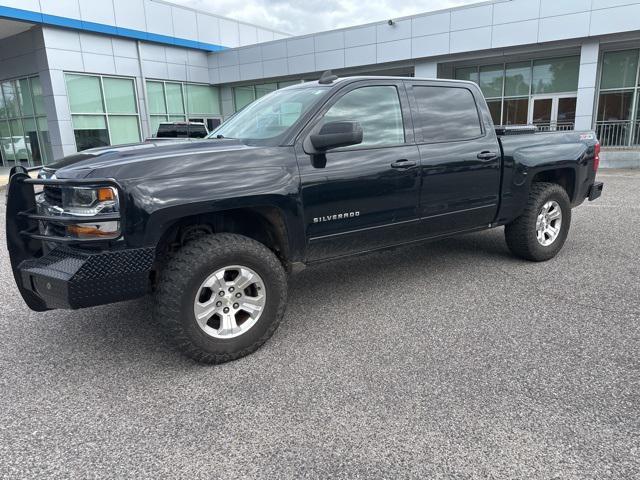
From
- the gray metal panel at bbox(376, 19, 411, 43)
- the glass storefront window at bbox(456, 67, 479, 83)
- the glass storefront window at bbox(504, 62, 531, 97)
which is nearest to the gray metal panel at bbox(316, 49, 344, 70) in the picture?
the gray metal panel at bbox(376, 19, 411, 43)

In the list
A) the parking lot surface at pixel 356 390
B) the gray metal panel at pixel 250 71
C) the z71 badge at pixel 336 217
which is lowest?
the parking lot surface at pixel 356 390

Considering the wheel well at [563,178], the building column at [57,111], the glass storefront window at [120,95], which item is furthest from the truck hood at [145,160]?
the glass storefront window at [120,95]

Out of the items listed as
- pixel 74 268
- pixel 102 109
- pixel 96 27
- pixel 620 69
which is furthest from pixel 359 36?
pixel 74 268

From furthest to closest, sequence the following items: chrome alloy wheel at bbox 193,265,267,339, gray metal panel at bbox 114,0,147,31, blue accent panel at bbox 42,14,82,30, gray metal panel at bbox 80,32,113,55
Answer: gray metal panel at bbox 114,0,147,31 → gray metal panel at bbox 80,32,113,55 → blue accent panel at bbox 42,14,82,30 → chrome alloy wheel at bbox 193,265,267,339

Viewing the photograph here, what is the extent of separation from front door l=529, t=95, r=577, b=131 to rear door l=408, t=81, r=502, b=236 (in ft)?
55.2

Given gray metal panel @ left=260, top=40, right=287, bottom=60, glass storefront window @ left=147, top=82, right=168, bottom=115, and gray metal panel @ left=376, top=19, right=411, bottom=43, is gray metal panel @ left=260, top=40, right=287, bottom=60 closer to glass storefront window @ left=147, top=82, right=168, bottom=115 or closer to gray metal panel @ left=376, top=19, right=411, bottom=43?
gray metal panel @ left=376, top=19, right=411, bottom=43

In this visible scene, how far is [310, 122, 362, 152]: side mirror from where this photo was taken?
3357 mm

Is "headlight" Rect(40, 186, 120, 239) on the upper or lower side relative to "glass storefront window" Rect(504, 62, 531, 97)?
lower

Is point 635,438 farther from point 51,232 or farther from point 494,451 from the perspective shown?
point 51,232

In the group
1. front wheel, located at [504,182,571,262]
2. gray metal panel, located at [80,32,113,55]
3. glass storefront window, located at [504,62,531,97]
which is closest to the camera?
front wheel, located at [504,182,571,262]

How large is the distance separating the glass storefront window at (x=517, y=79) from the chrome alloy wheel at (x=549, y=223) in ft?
58.3

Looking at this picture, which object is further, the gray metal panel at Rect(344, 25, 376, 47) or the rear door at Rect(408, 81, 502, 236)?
the gray metal panel at Rect(344, 25, 376, 47)

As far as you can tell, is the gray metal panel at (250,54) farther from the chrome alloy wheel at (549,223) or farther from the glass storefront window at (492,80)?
the chrome alloy wheel at (549,223)

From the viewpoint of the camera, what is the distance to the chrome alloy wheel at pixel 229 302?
3.14 metres
